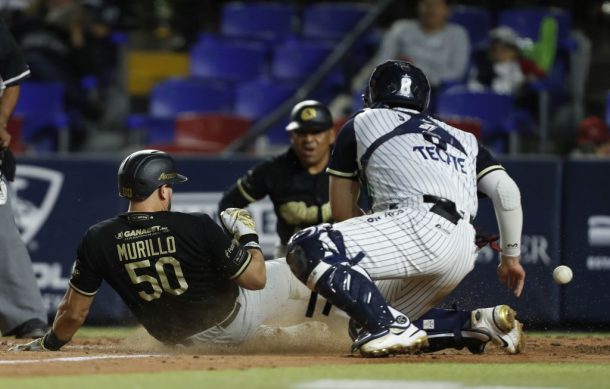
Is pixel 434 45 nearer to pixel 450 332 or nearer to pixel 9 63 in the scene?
pixel 9 63

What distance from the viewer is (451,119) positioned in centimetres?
1127

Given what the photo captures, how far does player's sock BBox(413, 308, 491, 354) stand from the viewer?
6578mm

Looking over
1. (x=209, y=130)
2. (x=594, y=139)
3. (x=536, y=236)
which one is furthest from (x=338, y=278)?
(x=209, y=130)

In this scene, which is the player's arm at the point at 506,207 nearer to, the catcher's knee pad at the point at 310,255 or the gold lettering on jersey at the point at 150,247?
the catcher's knee pad at the point at 310,255

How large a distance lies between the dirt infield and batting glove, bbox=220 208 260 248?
605 millimetres

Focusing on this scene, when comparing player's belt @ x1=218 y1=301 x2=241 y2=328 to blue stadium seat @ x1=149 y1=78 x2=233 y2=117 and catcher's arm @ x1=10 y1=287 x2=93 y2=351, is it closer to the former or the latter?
catcher's arm @ x1=10 y1=287 x2=93 y2=351

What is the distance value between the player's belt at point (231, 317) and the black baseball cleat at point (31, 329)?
5.63 feet

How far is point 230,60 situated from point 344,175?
7.00 metres

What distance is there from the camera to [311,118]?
8.64m

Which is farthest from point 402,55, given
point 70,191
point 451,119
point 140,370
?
point 140,370

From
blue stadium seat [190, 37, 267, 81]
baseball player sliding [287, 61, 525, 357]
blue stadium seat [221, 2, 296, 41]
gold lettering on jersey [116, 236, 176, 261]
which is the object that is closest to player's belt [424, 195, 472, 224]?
baseball player sliding [287, 61, 525, 357]

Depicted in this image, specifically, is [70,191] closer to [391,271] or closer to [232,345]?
[232,345]

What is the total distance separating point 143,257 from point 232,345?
33.4 inches

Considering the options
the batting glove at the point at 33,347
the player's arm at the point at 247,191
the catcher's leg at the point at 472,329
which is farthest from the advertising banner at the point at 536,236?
the batting glove at the point at 33,347
